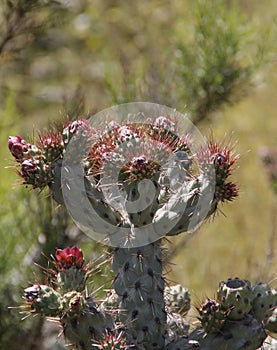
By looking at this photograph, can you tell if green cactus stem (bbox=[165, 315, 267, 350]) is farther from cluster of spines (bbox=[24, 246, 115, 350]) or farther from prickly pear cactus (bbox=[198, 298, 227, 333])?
cluster of spines (bbox=[24, 246, 115, 350])

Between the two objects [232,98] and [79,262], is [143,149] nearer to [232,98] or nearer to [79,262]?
[79,262]

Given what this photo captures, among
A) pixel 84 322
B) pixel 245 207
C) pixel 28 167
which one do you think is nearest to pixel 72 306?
pixel 84 322

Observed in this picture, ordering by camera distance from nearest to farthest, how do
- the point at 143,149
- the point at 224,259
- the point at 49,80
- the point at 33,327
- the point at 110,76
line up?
1. the point at 143,149
2. the point at 33,327
3. the point at 110,76
4. the point at 224,259
5. the point at 49,80

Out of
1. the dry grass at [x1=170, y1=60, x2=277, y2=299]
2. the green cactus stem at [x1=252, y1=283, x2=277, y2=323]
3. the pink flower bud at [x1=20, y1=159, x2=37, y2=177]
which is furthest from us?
the dry grass at [x1=170, y1=60, x2=277, y2=299]

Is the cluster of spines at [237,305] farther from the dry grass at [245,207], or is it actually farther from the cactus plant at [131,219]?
the dry grass at [245,207]

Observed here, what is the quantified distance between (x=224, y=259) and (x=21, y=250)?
2.32 metres

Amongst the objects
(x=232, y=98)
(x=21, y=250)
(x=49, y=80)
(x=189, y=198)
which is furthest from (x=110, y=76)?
(x=49, y=80)

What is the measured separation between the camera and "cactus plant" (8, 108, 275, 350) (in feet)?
5.23

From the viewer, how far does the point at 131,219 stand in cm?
167

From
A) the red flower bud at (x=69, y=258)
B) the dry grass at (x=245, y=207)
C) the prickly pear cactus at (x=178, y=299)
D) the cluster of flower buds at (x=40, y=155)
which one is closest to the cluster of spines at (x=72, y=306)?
the red flower bud at (x=69, y=258)

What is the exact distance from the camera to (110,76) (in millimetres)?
2752

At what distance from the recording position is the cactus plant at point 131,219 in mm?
1594

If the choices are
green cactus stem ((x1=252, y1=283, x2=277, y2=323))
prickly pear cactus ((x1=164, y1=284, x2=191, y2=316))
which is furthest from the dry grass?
green cactus stem ((x1=252, y1=283, x2=277, y2=323))

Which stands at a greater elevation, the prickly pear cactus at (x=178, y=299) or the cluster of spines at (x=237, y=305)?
the prickly pear cactus at (x=178, y=299)
